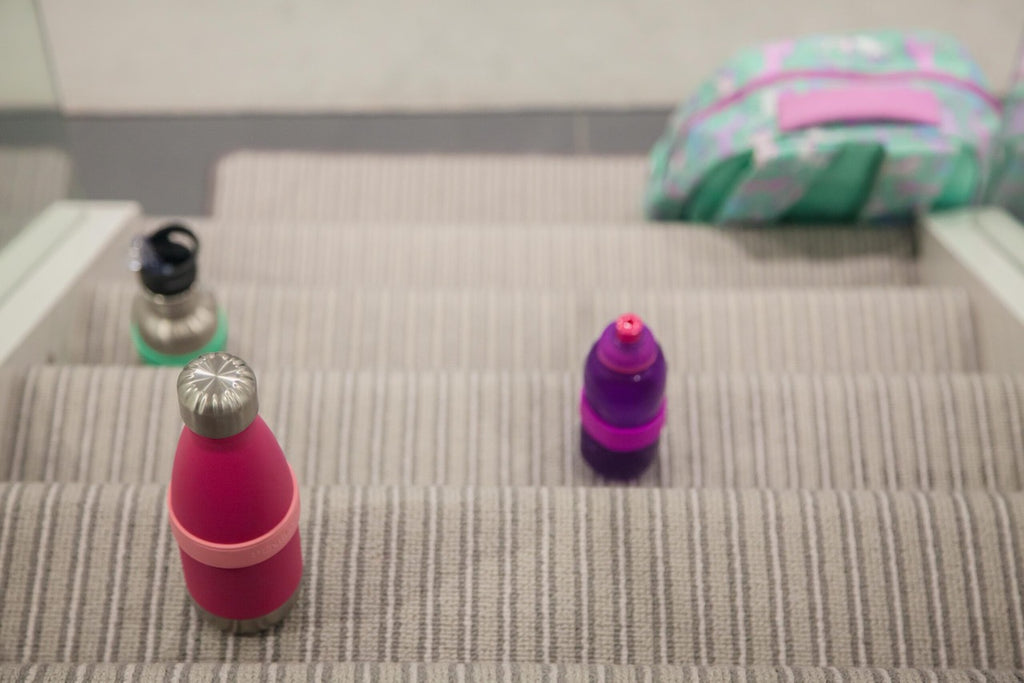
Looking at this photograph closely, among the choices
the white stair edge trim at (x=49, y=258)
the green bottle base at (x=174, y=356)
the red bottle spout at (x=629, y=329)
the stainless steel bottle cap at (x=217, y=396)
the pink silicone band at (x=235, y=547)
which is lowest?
the green bottle base at (x=174, y=356)

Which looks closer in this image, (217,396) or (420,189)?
(217,396)

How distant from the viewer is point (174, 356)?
1328mm

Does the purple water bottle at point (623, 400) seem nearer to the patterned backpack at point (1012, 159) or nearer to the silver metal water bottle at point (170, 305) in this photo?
the silver metal water bottle at point (170, 305)

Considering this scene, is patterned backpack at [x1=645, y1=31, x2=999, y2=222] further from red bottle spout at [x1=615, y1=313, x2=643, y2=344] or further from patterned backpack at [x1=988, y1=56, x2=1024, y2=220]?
red bottle spout at [x1=615, y1=313, x2=643, y2=344]

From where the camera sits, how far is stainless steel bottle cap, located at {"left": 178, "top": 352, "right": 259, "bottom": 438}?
759 mm

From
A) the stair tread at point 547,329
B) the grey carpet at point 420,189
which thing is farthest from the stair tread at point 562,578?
the grey carpet at point 420,189

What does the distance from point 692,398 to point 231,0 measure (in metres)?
2.18

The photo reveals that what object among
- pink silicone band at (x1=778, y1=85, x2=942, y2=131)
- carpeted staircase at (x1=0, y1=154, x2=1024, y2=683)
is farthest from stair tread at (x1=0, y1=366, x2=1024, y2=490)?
pink silicone band at (x1=778, y1=85, x2=942, y2=131)

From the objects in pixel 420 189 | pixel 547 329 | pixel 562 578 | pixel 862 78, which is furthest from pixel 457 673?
pixel 420 189

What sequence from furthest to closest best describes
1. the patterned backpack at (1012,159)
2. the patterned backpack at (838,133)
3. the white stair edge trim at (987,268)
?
the patterned backpack at (838,133) < the patterned backpack at (1012,159) < the white stair edge trim at (987,268)

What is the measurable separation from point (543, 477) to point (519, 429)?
0.22 feet

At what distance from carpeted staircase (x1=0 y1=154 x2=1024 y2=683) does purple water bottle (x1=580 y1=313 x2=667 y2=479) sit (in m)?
0.05

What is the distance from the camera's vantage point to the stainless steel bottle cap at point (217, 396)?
2.49 feet

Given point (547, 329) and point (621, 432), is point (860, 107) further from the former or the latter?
point (621, 432)
